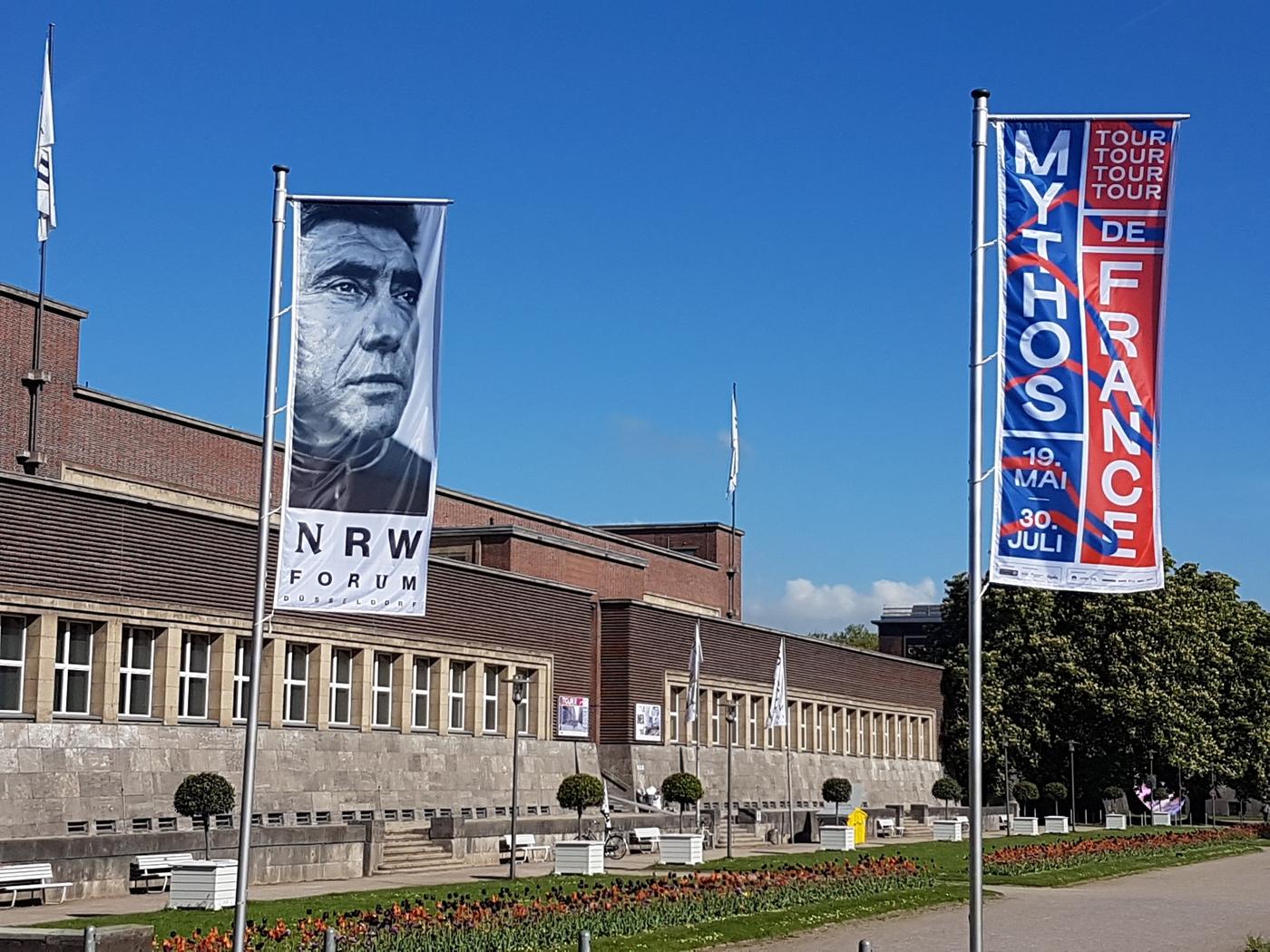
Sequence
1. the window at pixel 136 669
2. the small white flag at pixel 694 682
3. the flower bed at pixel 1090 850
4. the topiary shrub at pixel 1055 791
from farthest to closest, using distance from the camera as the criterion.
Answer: the topiary shrub at pixel 1055 791
the small white flag at pixel 694 682
the flower bed at pixel 1090 850
the window at pixel 136 669

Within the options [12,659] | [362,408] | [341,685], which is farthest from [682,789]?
[362,408]

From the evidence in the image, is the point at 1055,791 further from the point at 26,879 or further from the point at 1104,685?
the point at 26,879

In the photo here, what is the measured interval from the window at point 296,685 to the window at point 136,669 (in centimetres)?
448

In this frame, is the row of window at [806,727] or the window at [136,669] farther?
the row of window at [806,727]

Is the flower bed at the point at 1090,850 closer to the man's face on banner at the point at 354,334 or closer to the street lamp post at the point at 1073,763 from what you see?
the street lamp post at the point at 1073,763

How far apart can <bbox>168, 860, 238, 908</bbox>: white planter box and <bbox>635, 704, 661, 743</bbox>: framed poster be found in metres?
28.7

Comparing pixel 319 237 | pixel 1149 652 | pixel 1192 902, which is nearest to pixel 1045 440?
pixel 319 237

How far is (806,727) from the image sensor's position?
69.2m

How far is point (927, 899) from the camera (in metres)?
30.5

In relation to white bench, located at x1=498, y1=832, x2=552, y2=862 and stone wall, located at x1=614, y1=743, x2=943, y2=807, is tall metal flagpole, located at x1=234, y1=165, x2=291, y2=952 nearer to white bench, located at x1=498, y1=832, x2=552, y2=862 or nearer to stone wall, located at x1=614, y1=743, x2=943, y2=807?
white bench, located at x1=498, y1=832, x2=552, y2=862

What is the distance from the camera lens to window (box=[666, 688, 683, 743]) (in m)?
56.8

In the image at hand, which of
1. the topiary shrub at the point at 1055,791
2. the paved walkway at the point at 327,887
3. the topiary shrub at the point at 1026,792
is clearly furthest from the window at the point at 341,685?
the topiary shrub at the point at 1055,791

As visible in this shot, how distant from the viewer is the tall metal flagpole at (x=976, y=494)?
12.8m

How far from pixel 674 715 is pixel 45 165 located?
28351 mm
